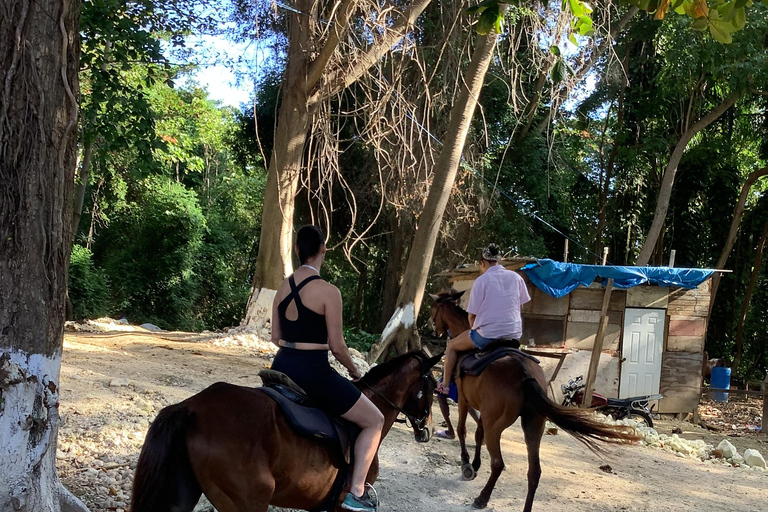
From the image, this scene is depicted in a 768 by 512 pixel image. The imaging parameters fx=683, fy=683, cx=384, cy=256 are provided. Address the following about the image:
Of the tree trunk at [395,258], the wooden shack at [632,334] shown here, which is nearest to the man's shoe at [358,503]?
the wooden shack at [632,334]

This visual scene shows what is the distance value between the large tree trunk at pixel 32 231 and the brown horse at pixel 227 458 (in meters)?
0.76

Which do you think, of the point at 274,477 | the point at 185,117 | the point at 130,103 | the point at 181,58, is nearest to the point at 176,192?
the point at 185,117

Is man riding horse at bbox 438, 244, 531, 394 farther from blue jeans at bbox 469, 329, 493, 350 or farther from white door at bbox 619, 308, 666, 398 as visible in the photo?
white door at bbox 619, 308, 666, 398

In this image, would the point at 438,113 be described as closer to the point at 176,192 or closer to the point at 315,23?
the point at 315,23

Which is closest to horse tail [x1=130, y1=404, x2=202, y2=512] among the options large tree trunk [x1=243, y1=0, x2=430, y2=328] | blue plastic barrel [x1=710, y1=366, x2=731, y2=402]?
large tree trunk [x1=243, y1=0, x2=430, y2=328]

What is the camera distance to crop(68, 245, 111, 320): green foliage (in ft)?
70.3

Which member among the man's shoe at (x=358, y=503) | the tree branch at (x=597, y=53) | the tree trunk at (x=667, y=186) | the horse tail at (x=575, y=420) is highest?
the tree branch at (x=597, y=53)

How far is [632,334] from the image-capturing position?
603 inches

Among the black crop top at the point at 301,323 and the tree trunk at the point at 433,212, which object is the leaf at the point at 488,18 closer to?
the black crop top at the point at 301,323

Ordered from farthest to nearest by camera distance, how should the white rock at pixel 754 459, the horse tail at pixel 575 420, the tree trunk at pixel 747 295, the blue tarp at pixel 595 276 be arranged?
the tree trunk at pixel 747 295
the blue tarp at pixel 595 276
the white rock at pixel 754 459
the horse tail at pixel 575 420

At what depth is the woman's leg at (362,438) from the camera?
4.28 m

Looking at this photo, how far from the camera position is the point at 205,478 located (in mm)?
3555

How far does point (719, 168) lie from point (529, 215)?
7.37 m

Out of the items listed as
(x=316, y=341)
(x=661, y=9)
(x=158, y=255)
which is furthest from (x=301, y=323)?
(x=158, y=255)
